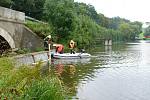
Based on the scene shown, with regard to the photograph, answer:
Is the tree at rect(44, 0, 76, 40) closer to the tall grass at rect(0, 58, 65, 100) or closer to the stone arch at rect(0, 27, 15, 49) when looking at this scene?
the stone arch at rect(0, 27, 15, 49)

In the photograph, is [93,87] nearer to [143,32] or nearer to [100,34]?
[100,34]

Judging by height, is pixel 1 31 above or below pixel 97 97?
above

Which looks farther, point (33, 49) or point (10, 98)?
point (33, 49)

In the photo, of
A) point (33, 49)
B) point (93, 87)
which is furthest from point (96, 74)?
point (33, 49)

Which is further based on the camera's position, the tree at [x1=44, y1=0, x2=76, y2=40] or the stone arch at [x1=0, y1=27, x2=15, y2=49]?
the tree at [x1=44, y1=0, x2=76, y2=40]

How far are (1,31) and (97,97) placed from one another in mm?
13567

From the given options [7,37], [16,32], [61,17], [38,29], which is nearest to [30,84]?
[7,37]

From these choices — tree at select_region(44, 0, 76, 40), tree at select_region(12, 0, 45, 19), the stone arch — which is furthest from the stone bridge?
tree at select_region(12, 0, 45, 19)

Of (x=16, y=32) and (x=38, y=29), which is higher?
(x=38, y=29)

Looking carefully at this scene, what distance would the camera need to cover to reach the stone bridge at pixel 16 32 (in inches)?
1118

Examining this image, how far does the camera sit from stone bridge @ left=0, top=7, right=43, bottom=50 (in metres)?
28.4

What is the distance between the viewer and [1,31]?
28.1 m

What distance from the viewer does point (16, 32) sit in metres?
32.3

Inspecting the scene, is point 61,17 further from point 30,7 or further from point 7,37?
point 7,37
